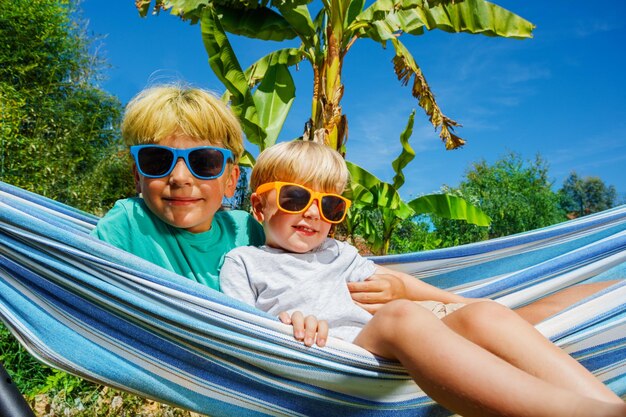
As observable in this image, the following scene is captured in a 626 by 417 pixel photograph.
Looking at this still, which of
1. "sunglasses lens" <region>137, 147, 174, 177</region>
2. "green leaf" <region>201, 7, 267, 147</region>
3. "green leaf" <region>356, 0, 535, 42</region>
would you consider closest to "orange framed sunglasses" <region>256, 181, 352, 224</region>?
"sunglasses lens" <region>137, 147, 174, 177</region>

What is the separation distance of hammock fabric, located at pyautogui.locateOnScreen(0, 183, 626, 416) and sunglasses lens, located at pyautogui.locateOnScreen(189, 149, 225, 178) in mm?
390

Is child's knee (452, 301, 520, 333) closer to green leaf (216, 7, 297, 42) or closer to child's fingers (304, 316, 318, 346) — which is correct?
child's fingers (304, 316, 318, 346)

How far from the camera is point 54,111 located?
6508 millimetres

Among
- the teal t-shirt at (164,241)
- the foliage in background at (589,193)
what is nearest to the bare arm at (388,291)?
the teal t-shirt at (164,241)

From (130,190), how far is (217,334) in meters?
6.68

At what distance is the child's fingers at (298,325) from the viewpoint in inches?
51.9

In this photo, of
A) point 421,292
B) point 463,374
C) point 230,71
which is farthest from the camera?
point 230,71

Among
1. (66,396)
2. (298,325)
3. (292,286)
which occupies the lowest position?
(66,396)

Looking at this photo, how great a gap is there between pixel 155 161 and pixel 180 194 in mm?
124

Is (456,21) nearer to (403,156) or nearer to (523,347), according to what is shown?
(403,156)

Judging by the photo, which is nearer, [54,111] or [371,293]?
[371,293]

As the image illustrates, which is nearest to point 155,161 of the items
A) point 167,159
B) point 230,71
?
point 167,159

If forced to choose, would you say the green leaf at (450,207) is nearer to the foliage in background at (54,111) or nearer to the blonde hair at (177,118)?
the foliage in background at (54,111)

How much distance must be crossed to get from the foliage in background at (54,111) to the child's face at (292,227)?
12.5 ft
